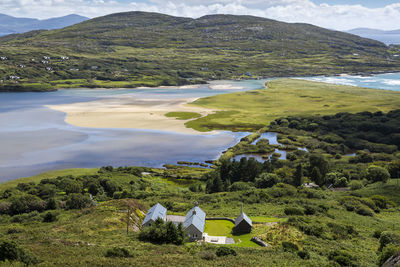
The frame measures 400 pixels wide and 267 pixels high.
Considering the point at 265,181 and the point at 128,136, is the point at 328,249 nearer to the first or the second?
the point at 265,181

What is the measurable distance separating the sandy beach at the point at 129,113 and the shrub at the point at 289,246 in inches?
3625

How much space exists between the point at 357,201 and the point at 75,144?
84585mm

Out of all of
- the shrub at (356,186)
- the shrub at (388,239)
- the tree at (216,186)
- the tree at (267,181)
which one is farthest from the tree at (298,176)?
the shrub at (388,239)

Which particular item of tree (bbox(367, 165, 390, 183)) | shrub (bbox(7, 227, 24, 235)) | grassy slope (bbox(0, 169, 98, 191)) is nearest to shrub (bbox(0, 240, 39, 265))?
shrub (bbox(7, 227, 24, 235))

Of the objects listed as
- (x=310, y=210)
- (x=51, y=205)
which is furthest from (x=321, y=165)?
(x=51, y=205)

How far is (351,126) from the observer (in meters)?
142

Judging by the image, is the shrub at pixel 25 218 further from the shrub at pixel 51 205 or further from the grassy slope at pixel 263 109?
the grassy slope at pixel 263 109

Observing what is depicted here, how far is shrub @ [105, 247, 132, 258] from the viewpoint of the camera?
34344 mm

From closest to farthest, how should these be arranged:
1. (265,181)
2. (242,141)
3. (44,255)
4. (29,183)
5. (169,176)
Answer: (44,255), (29,183), (265,181), (169,176), (242,141)

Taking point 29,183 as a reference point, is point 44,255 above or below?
above

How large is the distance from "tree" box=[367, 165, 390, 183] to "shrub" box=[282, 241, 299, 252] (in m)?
52.1

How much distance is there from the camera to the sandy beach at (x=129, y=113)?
5468 inches

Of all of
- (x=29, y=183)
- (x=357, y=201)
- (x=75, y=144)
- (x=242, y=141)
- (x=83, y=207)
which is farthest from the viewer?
(x=242, y=141)

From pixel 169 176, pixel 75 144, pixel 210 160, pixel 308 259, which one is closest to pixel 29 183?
pixel 169 176
